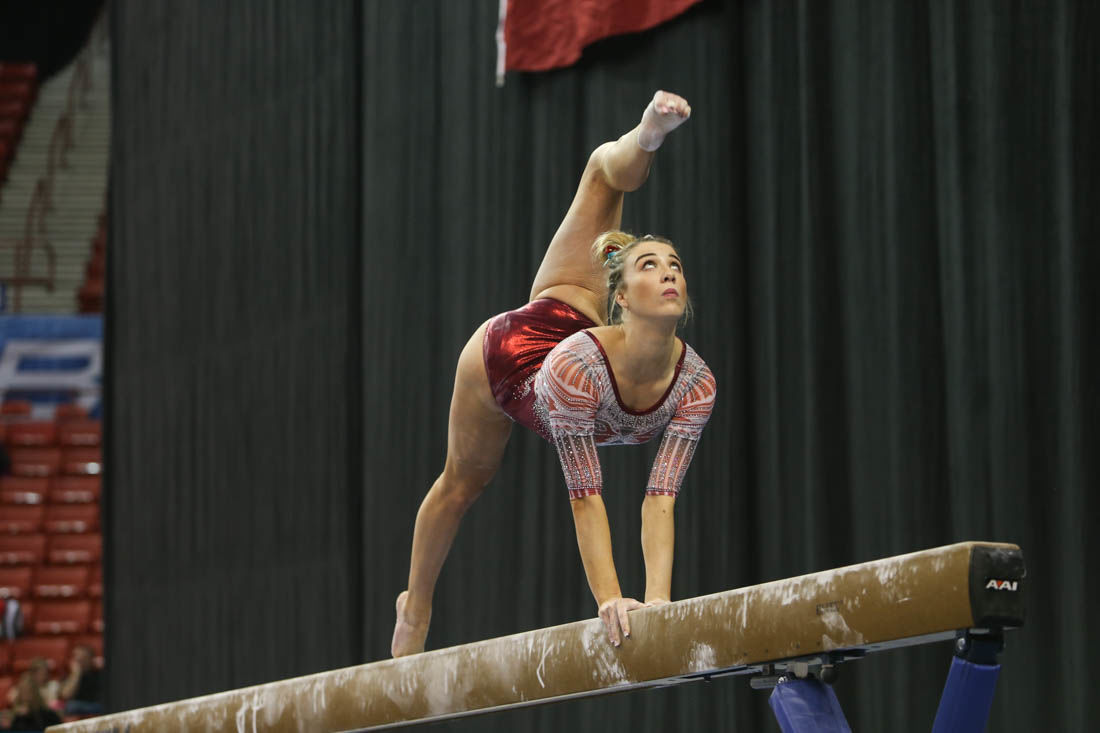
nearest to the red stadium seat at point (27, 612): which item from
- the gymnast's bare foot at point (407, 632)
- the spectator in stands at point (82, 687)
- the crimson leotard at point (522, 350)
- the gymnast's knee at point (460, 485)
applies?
the spectator in stands at point (82, 687)

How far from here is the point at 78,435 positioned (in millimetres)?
13836

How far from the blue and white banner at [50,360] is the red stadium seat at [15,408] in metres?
0.16

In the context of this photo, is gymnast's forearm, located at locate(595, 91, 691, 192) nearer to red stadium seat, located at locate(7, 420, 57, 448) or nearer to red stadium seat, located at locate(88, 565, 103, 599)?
red stadium seat, located at locate(88, 565, 103, 599)

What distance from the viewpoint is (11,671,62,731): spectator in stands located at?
27.0 ft

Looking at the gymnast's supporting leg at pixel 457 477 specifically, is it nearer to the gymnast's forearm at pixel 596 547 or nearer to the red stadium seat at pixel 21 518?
the gymnast's forearm at pixel 596 547

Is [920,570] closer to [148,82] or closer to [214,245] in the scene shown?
[214,245]

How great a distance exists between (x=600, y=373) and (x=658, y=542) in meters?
0.39

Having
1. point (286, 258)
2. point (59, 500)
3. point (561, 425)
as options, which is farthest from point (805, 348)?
point (59, 500)

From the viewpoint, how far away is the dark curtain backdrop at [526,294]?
14.6ft

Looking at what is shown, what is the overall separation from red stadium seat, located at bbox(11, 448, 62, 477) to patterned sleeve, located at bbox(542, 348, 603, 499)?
11.4 metres

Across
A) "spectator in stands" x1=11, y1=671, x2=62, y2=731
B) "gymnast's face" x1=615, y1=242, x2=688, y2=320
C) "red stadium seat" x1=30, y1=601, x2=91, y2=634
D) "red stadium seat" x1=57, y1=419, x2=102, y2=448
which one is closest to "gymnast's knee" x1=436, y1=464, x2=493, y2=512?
"gymnast's face" x1=615, y1=242, x2=688, y2=320

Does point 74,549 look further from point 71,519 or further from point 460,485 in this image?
point 460,485

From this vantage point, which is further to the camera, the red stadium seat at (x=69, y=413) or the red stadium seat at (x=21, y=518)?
the red stadium seat at (x=69, y=413)

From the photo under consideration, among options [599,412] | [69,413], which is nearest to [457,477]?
[599,412]
